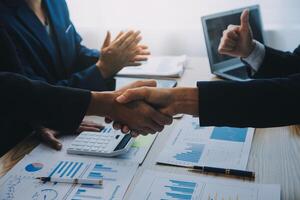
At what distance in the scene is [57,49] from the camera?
151 centimetres

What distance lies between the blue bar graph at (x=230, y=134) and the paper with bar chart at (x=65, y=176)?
10.9 inches

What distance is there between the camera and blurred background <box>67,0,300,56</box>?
6.23 feet

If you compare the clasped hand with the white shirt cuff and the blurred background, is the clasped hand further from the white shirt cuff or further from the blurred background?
the blurred background

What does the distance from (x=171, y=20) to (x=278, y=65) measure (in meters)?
0.78

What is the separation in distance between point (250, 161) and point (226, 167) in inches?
2.9

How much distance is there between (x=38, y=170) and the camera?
3.17 ft

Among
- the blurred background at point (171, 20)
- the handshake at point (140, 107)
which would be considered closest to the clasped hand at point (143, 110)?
the handshake at point (140, 107)

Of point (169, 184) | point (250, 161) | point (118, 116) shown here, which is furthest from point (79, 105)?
point (250, 161)

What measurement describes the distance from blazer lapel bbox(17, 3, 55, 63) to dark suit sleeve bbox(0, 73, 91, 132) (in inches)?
14.3

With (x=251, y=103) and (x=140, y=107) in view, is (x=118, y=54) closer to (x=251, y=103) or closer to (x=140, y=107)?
(x=140, y=107)

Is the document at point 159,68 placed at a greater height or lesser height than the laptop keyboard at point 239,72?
greater

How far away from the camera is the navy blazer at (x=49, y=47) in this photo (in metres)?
1.33

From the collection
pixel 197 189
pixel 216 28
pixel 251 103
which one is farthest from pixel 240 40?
pixel 197 189

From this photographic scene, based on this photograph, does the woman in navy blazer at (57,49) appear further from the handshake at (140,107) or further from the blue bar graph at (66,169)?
the blue bar graph at (66,169)
